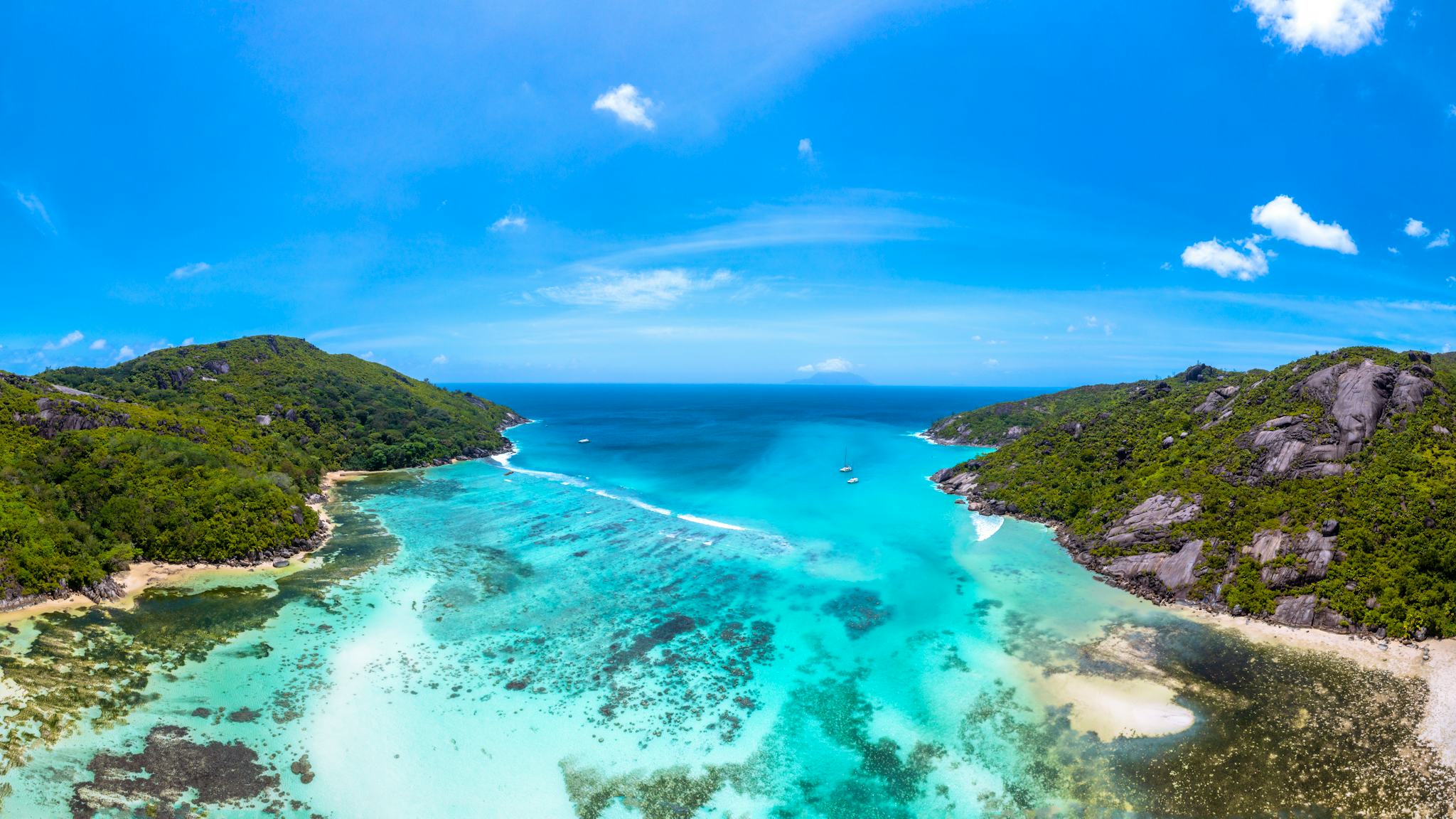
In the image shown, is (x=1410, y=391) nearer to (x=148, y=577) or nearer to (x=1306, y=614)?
(x=1306, y=614)

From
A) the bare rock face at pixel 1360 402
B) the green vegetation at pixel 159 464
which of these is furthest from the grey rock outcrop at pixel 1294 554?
the green vegetation at pixel 159 464

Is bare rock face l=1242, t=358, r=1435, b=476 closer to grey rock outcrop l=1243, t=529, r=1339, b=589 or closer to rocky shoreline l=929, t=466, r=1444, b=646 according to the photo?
rocky shoreline l=929, t=466, r=1444, b=646

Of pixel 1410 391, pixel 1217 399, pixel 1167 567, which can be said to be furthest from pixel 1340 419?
pixel 1167 567

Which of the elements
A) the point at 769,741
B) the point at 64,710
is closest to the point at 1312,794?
the point at 769,741

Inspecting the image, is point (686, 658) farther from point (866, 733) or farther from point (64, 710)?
point (64, 710)

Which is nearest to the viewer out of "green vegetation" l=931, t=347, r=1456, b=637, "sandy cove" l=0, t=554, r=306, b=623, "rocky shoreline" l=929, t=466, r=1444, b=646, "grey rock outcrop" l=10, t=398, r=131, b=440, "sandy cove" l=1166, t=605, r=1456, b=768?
"sandy cove" l=1166, t=605, r=1456, b=768

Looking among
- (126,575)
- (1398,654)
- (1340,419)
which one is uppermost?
(1340,419)

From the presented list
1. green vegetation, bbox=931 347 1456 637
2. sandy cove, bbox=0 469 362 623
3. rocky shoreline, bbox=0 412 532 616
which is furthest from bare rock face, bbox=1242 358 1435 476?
rocky shoreline, bbox=0 412 532 616
